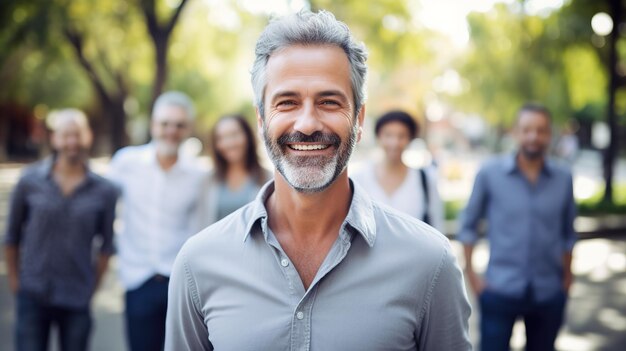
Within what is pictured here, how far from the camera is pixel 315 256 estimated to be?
203 centimetres

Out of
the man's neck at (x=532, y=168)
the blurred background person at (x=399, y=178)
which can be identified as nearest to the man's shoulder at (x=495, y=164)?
the man's neck at (x=532, y=168)

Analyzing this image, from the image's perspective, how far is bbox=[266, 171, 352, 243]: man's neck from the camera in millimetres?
2043

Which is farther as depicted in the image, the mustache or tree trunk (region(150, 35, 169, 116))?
tree trunk (region(150, 35, 169, 116))

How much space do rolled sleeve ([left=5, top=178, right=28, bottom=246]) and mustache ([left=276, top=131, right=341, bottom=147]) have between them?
2.98 meters

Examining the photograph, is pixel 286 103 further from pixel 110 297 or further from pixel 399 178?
pixel 110 297

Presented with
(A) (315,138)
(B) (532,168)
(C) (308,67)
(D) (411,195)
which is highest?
(C) (308,67)

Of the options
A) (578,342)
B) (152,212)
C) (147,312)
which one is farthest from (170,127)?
(578,342)

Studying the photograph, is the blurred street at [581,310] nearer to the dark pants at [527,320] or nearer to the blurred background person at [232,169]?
the dark pants at [527,320]

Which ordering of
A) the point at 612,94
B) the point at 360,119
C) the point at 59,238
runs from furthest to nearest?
1. the point at 612,94
2. the point at 59,238
3. the point at 360,119

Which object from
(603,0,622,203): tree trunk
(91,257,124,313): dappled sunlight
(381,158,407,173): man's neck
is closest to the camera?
(381,158,407,173): man's neck

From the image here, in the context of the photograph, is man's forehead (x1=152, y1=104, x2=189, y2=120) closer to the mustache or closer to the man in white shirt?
the man in white shirt

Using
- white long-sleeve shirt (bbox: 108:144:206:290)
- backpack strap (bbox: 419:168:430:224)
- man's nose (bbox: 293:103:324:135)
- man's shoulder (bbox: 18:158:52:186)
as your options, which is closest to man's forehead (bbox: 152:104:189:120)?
white long-sleeve shirt (bbox: 108:144:206:290)

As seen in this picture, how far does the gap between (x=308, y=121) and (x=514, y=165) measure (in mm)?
3026

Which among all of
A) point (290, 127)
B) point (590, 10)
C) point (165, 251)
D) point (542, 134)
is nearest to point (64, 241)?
point (165, 251)
